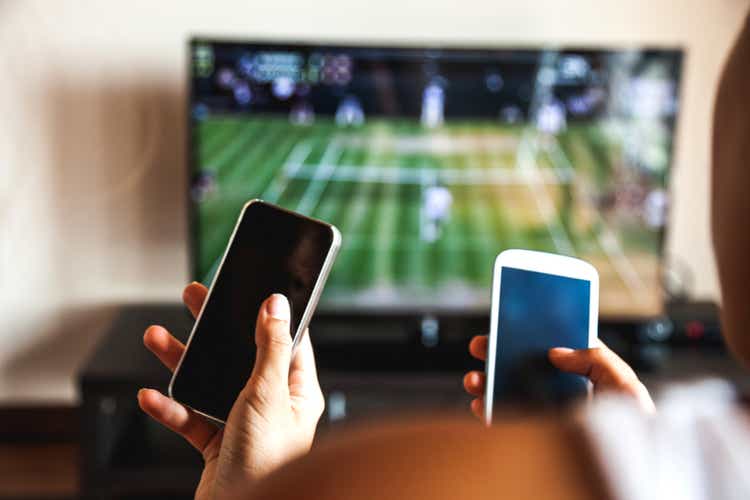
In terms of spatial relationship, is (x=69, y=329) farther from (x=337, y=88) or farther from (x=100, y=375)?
(x=337, y=88)

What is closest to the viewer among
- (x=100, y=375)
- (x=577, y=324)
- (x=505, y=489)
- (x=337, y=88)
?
(x=505, y=489)

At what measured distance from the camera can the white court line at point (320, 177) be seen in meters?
2.32

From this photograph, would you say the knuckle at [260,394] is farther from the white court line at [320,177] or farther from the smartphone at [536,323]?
the white court line at [320,177]

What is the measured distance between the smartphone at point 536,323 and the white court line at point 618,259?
1.46 m

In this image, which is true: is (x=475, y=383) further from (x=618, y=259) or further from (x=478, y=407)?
(x=618, y=259)

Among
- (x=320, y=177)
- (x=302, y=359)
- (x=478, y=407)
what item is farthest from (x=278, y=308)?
(x=320, y=177)

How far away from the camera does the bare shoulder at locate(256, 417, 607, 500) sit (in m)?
0.29

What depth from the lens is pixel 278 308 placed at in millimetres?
904

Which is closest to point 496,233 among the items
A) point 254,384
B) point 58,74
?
point 58,74

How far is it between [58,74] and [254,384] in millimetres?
1889

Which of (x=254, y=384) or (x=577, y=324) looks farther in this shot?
(x=577, y=324)

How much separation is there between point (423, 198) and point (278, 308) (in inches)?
59.4

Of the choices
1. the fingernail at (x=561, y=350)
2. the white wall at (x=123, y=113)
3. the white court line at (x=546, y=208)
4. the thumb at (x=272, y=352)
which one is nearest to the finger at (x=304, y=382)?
the thumb at (x=272, y=352)

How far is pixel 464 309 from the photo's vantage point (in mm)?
2422
